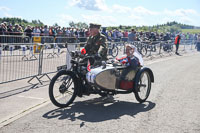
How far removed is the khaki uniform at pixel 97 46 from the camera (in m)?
6.99

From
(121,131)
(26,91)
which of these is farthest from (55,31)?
(121,131)

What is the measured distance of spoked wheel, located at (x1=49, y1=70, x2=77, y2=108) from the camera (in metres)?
5.95

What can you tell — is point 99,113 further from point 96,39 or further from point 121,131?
point 96,39

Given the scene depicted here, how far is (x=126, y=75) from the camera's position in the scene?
6.62m

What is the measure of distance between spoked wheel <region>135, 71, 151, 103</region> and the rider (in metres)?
1.05

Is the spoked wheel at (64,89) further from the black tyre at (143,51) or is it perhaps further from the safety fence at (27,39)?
the black tyre at (143,51)

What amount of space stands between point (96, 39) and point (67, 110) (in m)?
2.16

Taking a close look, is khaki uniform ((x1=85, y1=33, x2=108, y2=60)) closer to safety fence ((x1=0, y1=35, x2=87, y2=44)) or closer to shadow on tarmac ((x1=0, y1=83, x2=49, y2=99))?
shadow on tarmac ((x1=0, y1=83, x2=49, y2=99))

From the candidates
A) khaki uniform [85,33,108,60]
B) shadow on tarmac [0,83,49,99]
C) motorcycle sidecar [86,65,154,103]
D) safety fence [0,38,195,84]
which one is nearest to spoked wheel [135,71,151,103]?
motorcycle sidecar [86,65,154,103]

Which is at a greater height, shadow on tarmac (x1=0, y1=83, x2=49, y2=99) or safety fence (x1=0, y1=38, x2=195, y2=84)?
safety fence (x1=0, y1=38, x2=195, y2=84)

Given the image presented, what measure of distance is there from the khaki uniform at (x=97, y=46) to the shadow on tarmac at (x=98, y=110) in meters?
1.16

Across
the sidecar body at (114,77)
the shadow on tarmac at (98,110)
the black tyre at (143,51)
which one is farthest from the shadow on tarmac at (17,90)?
the black tyre at (143,51)

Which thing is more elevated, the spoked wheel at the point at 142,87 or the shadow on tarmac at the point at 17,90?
the spoked wheel at the point at 142,87

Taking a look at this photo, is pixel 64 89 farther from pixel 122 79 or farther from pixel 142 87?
pixel 142 87
